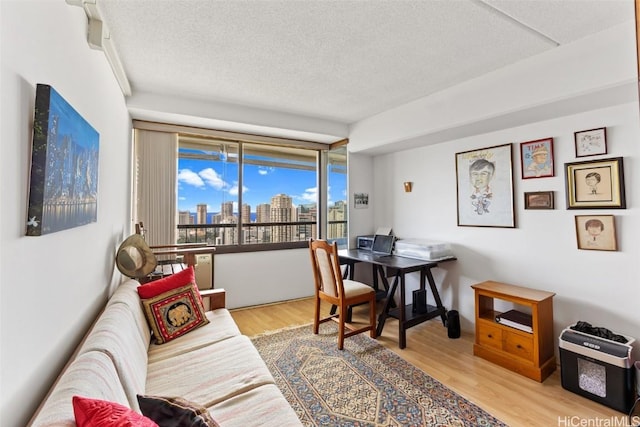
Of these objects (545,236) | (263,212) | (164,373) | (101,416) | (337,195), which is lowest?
(164,373)

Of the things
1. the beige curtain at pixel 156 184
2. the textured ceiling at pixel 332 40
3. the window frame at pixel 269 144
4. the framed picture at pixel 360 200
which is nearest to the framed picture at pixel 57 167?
the textured ceiling at pixel 332 40

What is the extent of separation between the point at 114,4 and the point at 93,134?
2.51 ft

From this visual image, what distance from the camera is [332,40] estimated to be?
6.75 ft

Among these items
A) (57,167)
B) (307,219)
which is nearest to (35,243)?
(57,167)

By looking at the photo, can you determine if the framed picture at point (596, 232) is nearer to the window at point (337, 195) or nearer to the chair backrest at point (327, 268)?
the chair backrest at point (327, 268)

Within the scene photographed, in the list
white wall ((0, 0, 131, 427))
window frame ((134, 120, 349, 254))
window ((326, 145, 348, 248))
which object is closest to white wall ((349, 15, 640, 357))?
window ((326, 145, 348, 248))

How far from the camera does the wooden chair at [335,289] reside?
8.91ft

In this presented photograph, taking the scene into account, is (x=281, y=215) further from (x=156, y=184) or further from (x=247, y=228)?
(x=156, y=184)

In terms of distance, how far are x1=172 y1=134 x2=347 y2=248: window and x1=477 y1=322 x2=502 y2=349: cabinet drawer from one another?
2.20m

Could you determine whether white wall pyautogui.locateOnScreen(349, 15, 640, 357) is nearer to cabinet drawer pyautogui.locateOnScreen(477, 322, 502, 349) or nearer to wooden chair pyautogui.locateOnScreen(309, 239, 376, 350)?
cabinet drawer pyautogui.locateOnScreen(477, 322, 502, 349)

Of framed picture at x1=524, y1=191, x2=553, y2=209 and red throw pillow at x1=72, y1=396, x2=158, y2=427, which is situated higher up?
framed picture at x1=524, y1=191, x2=553, y2=209

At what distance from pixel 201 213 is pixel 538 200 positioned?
3.58 metres

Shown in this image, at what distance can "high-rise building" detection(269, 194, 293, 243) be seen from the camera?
4.20m

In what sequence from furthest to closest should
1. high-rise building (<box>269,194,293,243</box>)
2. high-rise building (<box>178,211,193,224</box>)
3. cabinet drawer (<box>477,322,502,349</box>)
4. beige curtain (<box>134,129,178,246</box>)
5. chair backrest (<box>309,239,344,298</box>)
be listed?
high-rise building (<box>269,194,293,243</box>) → high-rise building (<box>178,211,193,224</box>) → beige curtain (<box>134,129,178,246</box>) → chair backrest (<box>309,239,344,298</box>) → cabinet drawer (<box>477,322,502,349</box>)
